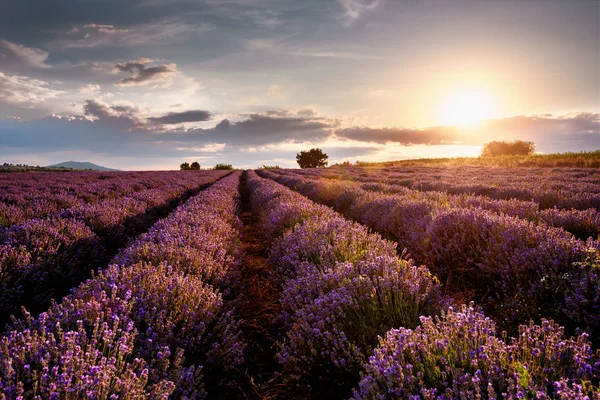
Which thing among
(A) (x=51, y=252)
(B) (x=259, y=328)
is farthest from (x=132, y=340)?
(A) (x=51, y=252)

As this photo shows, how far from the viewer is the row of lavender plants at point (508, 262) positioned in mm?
2768

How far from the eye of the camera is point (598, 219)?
4746mm

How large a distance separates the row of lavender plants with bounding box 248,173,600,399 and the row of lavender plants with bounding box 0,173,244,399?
62 centimetres

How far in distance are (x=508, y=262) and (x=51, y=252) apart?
592cm

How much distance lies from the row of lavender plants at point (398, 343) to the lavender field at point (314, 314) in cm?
1

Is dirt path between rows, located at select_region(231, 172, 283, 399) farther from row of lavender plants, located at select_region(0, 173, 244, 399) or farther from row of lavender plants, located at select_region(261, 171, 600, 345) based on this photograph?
row of lavender plants, located at select_region(261, 171, 600, 345)

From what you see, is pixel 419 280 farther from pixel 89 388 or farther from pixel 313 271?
pixel 89 388

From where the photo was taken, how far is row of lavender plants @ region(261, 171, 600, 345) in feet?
9.08

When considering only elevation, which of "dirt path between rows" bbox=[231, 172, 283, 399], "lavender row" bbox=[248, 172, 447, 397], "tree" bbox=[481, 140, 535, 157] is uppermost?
"tree" bbox=[481, 140, 535, 157]

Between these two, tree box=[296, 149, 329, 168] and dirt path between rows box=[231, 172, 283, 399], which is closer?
dirt path between rows box=[231, 172, 283, 399]

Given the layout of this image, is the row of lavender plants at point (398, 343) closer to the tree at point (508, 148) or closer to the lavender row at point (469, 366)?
the lavender row at point (469, 366)

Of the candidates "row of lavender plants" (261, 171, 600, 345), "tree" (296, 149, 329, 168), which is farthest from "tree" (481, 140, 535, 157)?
"row of lavender plants" (261, 171, 600, 345)

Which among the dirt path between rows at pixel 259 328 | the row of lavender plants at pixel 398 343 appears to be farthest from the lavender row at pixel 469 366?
the dirt path between rows at pixel 259 328

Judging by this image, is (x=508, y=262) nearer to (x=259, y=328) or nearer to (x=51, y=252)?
(x=259, y=328)
